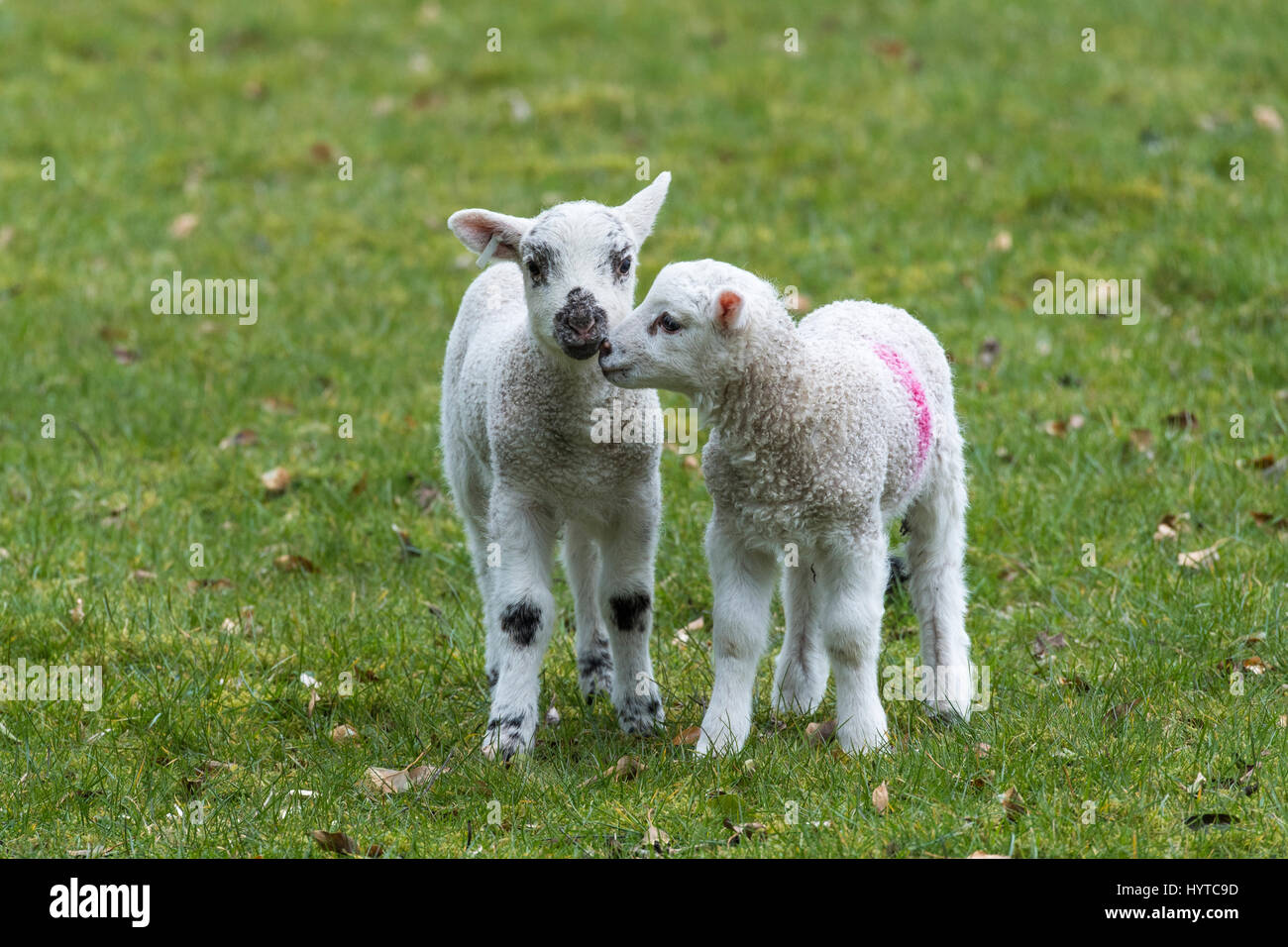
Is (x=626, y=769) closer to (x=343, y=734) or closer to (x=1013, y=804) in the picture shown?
(x=343, y=734)

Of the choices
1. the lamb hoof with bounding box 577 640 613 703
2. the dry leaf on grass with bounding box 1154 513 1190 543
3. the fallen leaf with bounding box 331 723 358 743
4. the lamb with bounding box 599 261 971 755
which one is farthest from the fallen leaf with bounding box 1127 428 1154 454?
the fallen leaf with bounding box 331 723 358 743

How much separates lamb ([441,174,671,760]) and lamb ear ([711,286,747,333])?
38 cm

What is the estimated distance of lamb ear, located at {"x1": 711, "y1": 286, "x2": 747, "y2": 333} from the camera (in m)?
4.21

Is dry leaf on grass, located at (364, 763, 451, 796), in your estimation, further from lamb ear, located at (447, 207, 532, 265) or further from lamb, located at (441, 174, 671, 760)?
lamb ear, located at (447, 207, 532, 265)

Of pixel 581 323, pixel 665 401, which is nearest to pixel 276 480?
Answer: pixel 665 401

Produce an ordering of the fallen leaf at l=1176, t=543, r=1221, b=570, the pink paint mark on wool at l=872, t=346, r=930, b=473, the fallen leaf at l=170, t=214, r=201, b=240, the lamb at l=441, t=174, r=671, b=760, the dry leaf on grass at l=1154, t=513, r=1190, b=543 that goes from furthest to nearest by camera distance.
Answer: the fallen leaf at l=170, t=214, r=201, b=240 → the dry leaf on grass at l=1154, t=513, r=1190, b=543 → the fallen leaf at l=1176, t=543, r=1221, b=570 → the pink paint mark on wool at l=872, t=346, r=930, b=473 → the lamb at l=441, t=174, r=671, b=760

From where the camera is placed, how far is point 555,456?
15.7 ft

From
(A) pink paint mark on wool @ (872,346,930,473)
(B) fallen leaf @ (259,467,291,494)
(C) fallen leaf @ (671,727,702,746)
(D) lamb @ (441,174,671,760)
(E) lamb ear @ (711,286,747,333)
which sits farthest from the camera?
(B) fallen leaf @ (259,467,291,494)

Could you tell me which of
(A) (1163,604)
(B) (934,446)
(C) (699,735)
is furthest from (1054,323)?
(C) (699,735)

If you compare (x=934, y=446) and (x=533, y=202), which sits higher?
(x=533, y=202)

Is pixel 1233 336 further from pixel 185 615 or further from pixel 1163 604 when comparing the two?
pixel 185 615

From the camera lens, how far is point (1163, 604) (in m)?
5.57

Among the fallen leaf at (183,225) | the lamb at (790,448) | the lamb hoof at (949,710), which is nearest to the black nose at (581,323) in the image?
the lamb at (790,448)

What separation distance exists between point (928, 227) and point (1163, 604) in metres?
4.41
